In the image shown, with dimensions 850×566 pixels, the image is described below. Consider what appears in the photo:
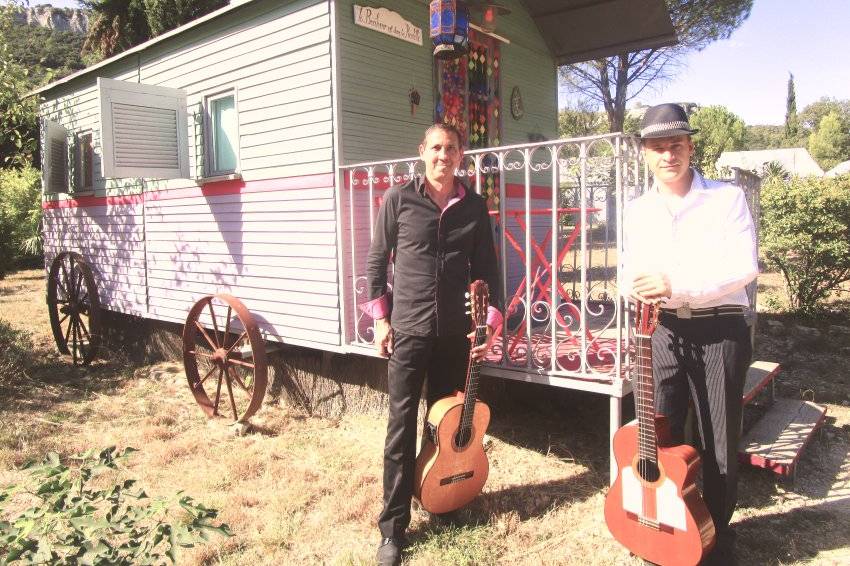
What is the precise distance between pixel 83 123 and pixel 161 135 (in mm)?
2799

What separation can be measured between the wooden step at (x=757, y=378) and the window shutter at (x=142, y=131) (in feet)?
18.9

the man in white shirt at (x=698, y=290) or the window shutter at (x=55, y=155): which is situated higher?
the window shutter at (x=55, y=155)

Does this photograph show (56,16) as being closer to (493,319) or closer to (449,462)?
(493,319)

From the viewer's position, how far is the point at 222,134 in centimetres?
635

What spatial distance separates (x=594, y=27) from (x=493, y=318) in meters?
5.47

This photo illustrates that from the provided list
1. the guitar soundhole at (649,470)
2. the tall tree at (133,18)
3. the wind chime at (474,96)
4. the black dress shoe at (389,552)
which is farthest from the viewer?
the tall tree at (133,18)

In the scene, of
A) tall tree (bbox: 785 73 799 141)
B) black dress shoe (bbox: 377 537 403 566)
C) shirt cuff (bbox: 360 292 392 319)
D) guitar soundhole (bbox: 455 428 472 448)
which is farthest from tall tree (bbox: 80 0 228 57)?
tall tree (bbox: 785 73 799 141)

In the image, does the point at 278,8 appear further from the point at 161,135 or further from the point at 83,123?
the point at 83,123

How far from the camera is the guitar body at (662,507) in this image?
9.13 feet

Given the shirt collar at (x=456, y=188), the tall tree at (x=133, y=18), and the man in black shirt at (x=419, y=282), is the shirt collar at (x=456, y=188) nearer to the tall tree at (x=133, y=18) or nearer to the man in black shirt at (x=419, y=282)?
the man in black shirt at (x=419, y=282)

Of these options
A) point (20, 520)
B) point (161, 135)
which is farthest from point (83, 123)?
point (20, 520)

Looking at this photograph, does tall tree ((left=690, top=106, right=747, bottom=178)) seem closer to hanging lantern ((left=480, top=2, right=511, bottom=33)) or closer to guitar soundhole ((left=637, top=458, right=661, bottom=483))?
hanging lantern ((left=480, top=2, right=511, bottom=33))

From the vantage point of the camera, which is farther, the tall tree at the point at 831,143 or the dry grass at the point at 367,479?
the tall tree at the point at 831,143

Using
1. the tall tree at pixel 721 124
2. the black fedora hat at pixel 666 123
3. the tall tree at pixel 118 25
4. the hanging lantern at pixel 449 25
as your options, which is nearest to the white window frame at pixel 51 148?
the hanging lantern at pixel 449 25
